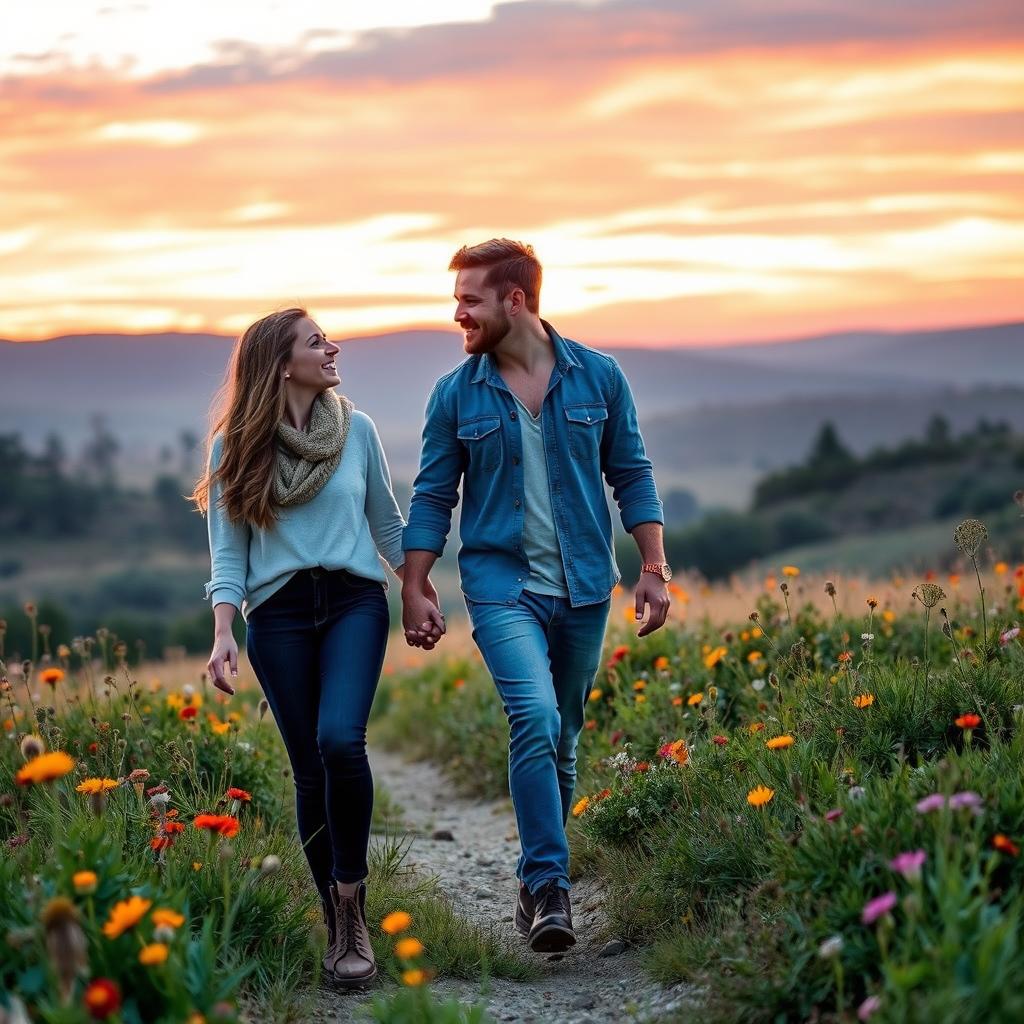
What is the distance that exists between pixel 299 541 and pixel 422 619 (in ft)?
1.99

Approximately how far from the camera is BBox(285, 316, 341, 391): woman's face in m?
4.96

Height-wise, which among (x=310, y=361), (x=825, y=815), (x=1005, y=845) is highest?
(x=310, y=361)

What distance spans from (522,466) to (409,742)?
17.5 feet

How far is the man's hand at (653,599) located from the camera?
5176 mm

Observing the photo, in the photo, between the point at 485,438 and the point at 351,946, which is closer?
the point at 351,946

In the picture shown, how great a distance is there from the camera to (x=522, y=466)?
5.14 meters

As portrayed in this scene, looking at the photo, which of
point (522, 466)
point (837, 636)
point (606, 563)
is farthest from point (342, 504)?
point (837, 636)

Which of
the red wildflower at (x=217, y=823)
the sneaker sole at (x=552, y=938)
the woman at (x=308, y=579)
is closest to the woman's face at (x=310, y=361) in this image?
the woman at (x=308, y=579)

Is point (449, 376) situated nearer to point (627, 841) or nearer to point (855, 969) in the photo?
point (627, 841)

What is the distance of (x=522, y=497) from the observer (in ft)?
16.8

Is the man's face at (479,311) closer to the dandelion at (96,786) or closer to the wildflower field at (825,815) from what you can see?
the wildflower field at (825,815)

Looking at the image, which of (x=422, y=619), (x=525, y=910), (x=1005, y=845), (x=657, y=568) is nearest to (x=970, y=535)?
(x=657, y=568)

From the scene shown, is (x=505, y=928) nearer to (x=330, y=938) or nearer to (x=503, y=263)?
(x=330, y=938)

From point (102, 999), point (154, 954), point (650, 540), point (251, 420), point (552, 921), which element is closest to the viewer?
point (102, 999)
